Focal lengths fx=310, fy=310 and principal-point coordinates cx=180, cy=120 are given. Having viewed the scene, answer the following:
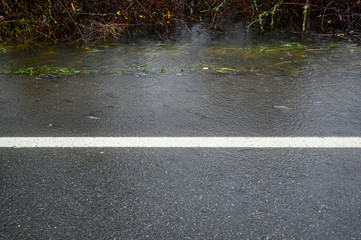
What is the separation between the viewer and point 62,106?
3.22 m

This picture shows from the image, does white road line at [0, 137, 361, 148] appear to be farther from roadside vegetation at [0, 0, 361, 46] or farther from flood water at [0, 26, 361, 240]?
roadside vegetation at [0, 0, 361, 46]

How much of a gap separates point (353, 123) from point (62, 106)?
281 centimetres

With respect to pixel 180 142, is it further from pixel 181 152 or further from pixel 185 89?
pixel 185 89

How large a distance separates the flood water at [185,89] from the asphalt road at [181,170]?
0.02 metres

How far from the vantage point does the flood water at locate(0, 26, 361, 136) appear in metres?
2.80

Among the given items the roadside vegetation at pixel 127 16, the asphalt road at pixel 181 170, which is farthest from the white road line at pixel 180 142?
the roadside vegetation at pixel 127 16

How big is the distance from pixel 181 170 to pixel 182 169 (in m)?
0.01

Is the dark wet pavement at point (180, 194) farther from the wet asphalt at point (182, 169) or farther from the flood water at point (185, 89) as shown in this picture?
the flood water at point (185, 89)

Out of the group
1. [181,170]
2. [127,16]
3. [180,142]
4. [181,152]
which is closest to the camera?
[181,170]

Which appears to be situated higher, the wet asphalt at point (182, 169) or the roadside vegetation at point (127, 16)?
the roadside vegetation at point (127, 16)

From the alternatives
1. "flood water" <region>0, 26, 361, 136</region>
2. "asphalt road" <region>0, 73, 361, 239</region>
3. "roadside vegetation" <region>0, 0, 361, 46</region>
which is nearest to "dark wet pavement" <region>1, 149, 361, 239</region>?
"asphalt road" <region>0, 73, 361, 239</region>

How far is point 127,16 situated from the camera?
19.6 ft

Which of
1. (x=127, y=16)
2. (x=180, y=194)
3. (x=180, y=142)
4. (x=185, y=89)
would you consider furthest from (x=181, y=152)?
(x=127, y=16)

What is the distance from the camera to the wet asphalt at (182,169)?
173 centimetres
